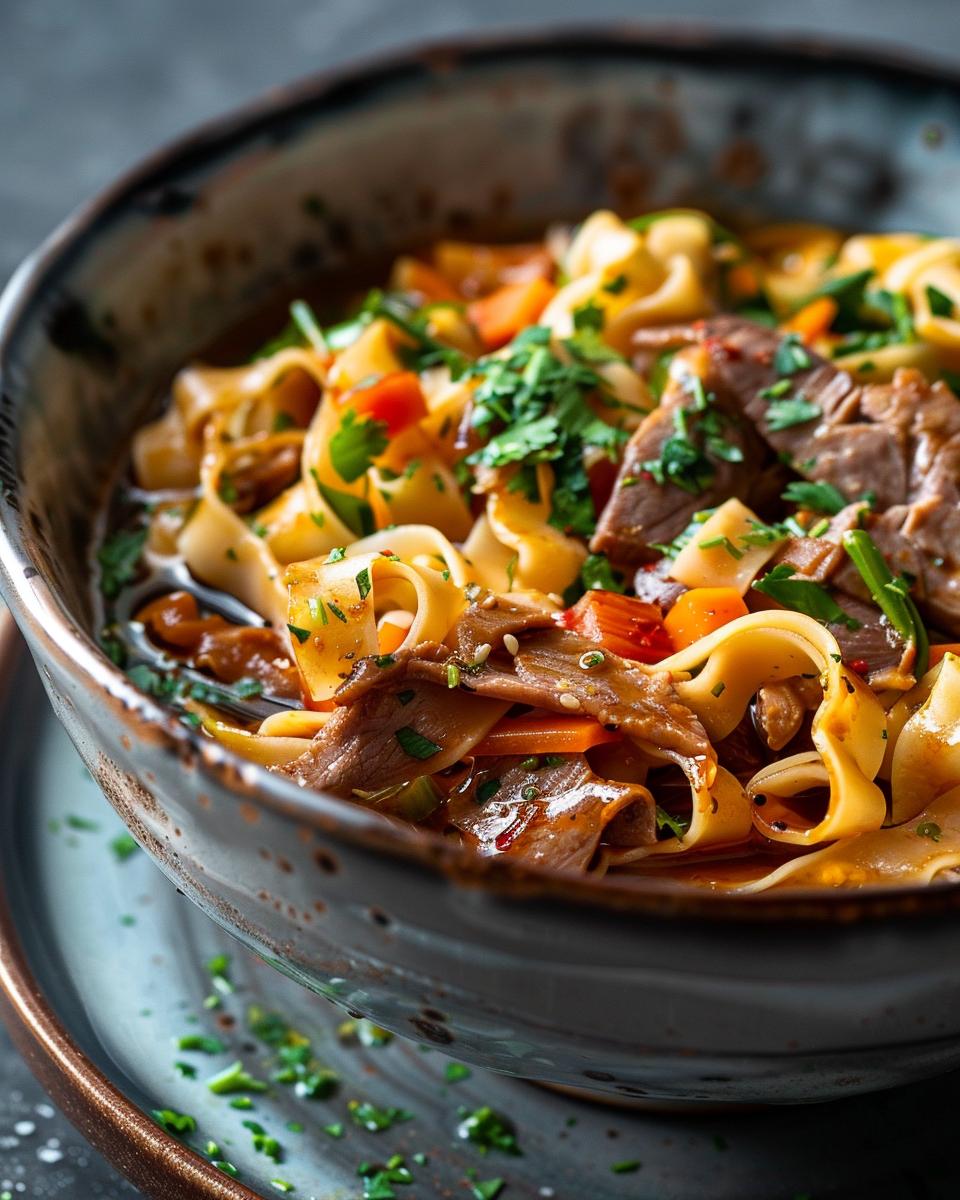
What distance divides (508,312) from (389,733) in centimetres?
174

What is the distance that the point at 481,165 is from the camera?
486 cm

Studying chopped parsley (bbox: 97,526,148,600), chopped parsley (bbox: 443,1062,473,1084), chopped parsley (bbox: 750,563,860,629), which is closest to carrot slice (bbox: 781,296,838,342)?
chopped parsley (bbox: 750,563,860,629)

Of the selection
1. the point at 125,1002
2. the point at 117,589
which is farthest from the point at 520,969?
the point at 117,589

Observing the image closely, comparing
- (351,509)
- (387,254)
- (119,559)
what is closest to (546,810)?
(351,509)

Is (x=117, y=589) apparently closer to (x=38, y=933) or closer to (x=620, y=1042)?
(x=38, y=933)

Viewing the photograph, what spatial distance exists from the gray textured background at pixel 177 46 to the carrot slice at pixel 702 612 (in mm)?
4295

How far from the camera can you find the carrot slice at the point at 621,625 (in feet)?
10.4

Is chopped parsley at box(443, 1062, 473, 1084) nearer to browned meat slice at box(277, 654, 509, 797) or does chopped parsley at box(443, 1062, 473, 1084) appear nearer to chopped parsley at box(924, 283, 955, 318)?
browned meat slice at box(277, 654, 509, 797)

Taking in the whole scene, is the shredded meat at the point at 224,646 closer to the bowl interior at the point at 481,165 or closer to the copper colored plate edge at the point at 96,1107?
the bowl interior at the point at 481,165

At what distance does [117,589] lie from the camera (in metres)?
3.73

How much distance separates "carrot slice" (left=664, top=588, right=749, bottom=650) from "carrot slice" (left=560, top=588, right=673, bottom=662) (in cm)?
3

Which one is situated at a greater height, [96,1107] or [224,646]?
[224,646]

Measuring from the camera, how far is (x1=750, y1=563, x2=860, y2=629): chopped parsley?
127 inches

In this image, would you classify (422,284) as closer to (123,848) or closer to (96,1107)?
(123,848)
